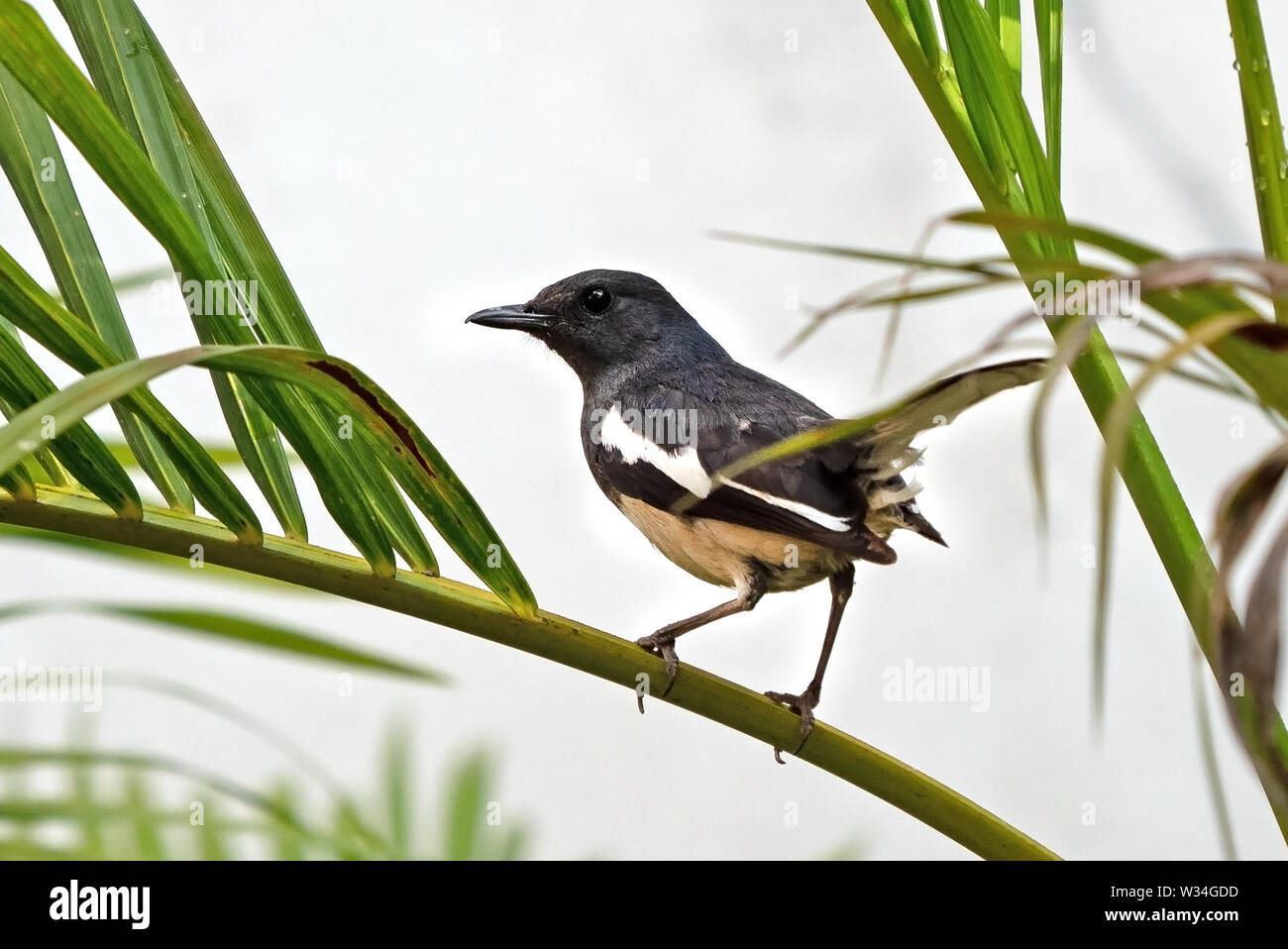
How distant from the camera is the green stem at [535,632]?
95cm

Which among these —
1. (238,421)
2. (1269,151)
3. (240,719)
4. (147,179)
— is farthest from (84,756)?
(1269,151)

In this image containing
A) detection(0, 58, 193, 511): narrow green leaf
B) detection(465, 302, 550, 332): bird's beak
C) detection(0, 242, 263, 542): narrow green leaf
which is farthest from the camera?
detection(465, 302, 550, 332): bird's beak

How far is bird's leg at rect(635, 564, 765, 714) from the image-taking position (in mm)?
1368

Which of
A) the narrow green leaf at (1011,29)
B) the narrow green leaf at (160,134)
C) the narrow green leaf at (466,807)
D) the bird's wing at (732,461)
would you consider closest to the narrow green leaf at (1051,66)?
the narrow green leaf at (1011,29)

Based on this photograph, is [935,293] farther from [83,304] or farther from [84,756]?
[84,756]

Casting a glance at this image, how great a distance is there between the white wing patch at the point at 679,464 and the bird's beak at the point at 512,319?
0.60 ft

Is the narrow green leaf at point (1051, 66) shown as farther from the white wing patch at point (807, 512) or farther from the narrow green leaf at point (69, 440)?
the narrow green leaf at point (69, 440)

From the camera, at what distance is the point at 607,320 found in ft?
6.09

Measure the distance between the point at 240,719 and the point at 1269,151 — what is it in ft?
3.77

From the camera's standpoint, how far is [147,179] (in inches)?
32.7

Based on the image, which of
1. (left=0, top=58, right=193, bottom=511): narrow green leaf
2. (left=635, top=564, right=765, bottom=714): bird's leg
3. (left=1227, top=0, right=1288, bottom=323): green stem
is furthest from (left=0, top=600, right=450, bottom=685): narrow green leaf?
(left=1227, top=0, right=1288, bottom=323): green stem

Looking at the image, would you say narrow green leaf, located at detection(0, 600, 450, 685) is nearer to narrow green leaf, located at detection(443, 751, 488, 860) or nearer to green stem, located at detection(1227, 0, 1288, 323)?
narrow green leaf, located at detection(443, 751, 488, 860)

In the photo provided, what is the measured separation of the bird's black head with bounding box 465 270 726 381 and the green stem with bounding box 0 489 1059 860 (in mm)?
815

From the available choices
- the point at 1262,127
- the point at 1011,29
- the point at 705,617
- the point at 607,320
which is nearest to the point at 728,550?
the point at 705,617
